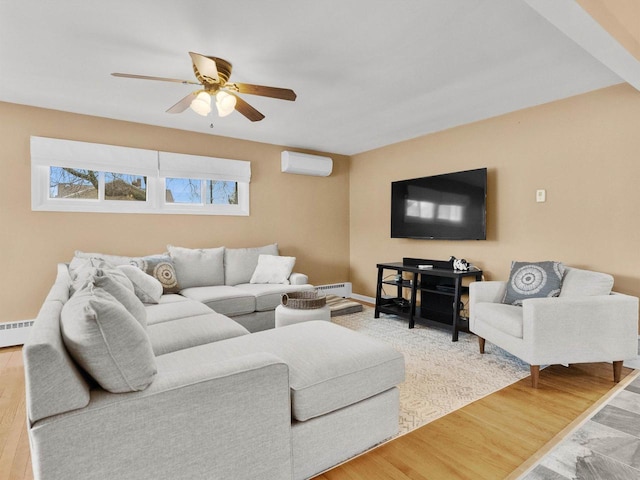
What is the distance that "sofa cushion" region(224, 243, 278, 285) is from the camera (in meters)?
4.18

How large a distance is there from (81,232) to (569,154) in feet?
16.1

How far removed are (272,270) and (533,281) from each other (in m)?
2.70

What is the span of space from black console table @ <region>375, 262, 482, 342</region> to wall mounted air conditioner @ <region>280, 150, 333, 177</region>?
1771 millimetres

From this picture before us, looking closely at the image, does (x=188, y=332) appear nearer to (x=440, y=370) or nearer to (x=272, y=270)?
(x=440, y=370)

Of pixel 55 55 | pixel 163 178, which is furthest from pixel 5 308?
pixel 55 55

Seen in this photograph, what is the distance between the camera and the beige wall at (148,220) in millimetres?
3367

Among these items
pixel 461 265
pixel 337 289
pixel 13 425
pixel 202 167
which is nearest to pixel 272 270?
pixel 202 167

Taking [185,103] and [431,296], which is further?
[431,296]

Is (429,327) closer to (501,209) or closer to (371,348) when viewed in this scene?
(501,209)

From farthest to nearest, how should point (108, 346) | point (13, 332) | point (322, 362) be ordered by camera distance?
point (13, 332), point (322, 362), point (108, 346)

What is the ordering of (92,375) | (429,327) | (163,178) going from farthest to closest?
(163,178), (429,327), (92,375)

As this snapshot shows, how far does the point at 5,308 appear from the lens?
3342 mm

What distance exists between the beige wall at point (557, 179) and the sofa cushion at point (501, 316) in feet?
2.94

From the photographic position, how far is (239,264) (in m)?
4.24
